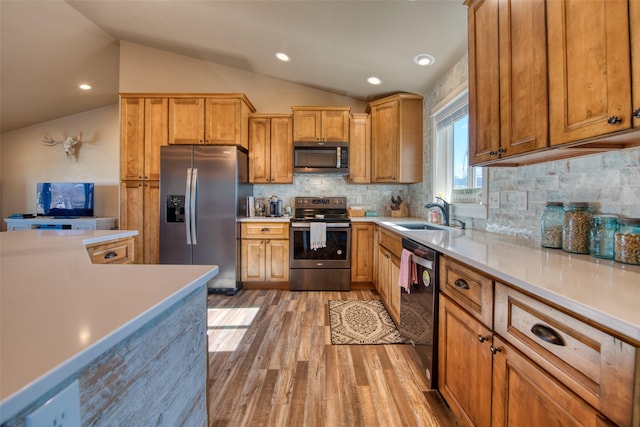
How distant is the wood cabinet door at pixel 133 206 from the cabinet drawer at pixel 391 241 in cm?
301

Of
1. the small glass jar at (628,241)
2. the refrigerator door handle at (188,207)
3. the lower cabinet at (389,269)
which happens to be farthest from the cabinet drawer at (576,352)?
the refrigerator door handle at (188,207)

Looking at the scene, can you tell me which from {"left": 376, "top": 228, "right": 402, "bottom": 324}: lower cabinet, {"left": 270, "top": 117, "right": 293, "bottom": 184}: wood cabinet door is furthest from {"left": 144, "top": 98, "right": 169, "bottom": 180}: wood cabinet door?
{"left": 376, "top": 228, "right": 402, "bottom": 324}: lower cabinet

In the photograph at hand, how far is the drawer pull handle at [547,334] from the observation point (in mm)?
738

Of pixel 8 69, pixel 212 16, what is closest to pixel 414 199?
pixel 212 16

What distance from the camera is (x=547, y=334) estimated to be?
773 mm

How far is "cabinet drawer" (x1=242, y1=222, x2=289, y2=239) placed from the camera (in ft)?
11.0

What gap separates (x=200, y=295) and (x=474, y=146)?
5.72 ft

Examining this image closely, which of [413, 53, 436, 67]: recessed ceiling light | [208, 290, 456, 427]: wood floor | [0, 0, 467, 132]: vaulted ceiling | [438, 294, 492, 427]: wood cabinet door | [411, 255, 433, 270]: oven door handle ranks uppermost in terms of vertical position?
[0, 0, 467, 132]: vaulted ceiling

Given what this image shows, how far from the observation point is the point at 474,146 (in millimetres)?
1668

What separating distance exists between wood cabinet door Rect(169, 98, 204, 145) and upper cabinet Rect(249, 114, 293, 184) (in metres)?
0.64

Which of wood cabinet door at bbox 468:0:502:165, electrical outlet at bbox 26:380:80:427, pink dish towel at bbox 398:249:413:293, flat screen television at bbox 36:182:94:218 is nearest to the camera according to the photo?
electrical outlet at bbox 26:380:80:427

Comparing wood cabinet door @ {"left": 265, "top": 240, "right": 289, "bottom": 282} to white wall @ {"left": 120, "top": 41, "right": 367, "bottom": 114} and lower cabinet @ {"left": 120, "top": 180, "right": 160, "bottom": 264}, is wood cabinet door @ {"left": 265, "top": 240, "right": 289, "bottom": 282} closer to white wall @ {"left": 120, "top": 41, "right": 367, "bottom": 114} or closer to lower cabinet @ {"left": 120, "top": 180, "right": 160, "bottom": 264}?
lower cabinet @ {"left": 120, "top": 180, "right": 160, "bottom": 264}

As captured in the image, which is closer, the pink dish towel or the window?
the pink dish towel

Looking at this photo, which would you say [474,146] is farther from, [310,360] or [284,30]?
[284,30]
